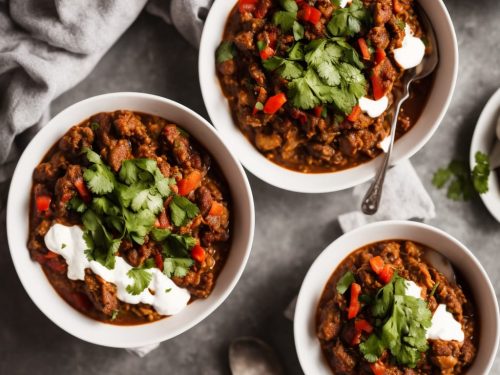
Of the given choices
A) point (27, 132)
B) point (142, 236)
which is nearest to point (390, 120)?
point (142, 236)

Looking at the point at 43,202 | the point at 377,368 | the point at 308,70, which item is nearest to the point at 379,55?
the point at 308,70

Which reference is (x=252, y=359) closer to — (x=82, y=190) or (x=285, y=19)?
(x=82, y=190)

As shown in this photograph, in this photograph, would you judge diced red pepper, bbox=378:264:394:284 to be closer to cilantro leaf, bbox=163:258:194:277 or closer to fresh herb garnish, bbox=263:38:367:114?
fresh herb garnish, bbox=263:38:367:114

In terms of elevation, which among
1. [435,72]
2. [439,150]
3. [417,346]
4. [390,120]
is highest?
[435,72]

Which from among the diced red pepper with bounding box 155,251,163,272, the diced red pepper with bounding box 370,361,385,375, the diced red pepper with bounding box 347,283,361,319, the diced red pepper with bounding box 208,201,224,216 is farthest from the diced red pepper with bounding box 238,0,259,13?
the diced red pepper with bounding box 370,361,385,375

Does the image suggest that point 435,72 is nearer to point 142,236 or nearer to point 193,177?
point 193,177

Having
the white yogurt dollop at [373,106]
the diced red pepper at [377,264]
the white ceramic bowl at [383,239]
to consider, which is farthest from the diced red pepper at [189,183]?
the diced red pepper at [377,264]
